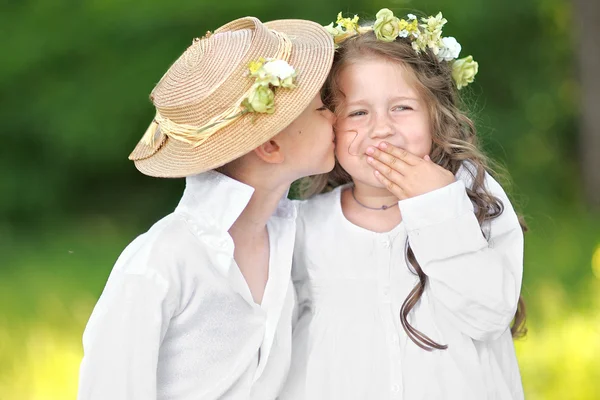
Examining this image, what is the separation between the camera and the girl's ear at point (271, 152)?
2.61 m

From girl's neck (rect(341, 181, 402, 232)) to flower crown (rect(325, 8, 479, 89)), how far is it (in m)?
0.48

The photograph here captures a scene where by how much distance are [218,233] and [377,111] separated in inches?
25.2

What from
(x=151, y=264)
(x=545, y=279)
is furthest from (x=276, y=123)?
(x=545, y=279)

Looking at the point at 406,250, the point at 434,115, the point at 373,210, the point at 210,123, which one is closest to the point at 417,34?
the point at 434,115

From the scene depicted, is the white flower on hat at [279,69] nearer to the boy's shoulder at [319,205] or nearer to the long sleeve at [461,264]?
the long sleeve at [461,264]

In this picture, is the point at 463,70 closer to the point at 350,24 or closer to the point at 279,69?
the point at 350,24

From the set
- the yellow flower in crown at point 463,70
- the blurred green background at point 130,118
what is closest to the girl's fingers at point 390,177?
the yellow flower in crown at point 463,70

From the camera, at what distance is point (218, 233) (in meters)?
2.50

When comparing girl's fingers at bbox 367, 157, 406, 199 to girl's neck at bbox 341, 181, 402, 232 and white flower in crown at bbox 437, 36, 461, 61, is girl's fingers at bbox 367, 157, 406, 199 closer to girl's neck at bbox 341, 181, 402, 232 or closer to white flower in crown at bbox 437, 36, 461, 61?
girl's neck at bbox 341, 181, 402, 232

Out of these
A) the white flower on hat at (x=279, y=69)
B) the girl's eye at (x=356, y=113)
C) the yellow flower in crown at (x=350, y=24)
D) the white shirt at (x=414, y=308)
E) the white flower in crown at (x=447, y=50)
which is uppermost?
the white flower on hat at (x=279, y=69)

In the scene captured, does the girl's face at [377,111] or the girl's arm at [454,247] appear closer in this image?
the girl's arm at [454,247]

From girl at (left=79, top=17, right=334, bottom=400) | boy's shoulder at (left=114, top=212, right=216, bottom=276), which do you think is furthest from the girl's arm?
boy's shoulder at (left=114, top=212, right=216, bottom=276)

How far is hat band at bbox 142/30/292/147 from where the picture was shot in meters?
2.41

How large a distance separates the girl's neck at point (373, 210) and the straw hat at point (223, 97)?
0.55m
